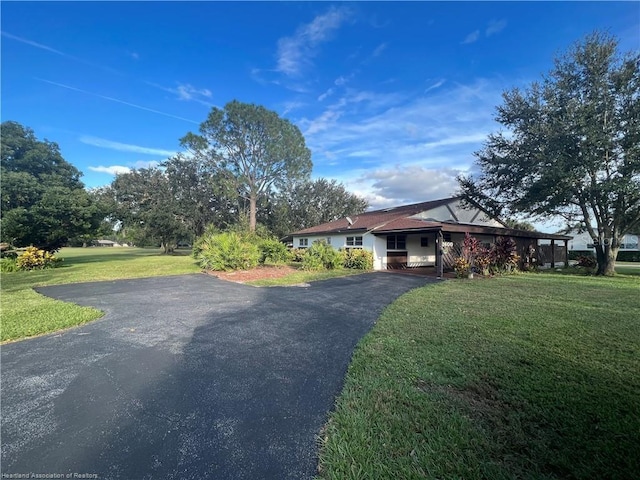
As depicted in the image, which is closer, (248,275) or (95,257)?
(248,275)

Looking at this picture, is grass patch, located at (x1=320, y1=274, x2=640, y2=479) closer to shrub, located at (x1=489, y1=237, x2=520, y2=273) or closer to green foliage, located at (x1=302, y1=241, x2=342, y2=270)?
shrub, located at (x1=489, y1=237, x2=520, y2=273)

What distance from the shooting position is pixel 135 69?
11398 millimetres

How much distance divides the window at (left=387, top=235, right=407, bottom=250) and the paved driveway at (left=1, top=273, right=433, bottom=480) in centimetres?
1167

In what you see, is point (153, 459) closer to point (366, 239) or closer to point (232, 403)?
point (232, 403)

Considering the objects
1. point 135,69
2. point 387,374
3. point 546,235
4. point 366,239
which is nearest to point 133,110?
point 135,69

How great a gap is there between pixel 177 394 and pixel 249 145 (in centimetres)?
2966

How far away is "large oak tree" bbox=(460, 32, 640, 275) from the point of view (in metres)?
12.4

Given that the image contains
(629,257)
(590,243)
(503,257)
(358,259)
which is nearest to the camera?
(503,257)

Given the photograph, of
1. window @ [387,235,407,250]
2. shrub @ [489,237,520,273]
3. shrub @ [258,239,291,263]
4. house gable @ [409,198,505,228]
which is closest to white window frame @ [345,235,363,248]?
window @ [387,235,407,250]

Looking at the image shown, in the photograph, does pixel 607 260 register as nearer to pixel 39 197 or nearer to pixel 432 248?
pixel 432 248

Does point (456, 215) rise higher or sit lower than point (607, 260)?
higher

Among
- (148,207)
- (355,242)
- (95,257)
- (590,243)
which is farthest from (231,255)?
(590,243)

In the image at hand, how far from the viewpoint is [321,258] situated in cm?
1534

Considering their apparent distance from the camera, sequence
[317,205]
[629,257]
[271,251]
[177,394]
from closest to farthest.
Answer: [177,394] → [271,251] → [629,257] → [317,205]
